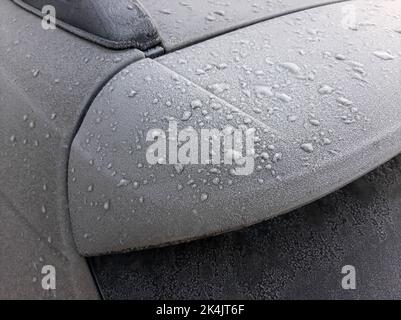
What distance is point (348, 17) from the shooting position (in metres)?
1.43

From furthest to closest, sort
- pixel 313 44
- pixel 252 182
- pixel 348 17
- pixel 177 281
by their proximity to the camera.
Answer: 1. pixel 348 17
2. pixel 313 44
3. pixel 177 281
4. pixel 252 182

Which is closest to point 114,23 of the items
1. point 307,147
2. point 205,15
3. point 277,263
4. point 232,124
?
point 205,15

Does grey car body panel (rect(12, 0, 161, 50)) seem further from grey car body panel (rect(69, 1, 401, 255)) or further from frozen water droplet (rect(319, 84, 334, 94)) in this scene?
frozen water droplet (rect(319, 84, 334, 94))

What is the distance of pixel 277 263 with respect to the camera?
1173 mm

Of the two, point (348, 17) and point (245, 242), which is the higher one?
point (348, 17)

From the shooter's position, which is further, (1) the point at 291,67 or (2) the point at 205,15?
(2) the point at 205,15

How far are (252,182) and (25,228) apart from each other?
61 centimetres

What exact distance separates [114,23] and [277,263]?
2.20 ft

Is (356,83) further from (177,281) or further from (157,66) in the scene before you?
(177,281)

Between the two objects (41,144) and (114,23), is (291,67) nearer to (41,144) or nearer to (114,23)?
(114,23)

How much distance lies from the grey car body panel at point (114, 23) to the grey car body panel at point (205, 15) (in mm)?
46

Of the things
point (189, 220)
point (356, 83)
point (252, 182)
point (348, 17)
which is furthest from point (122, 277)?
point (348, 17)
